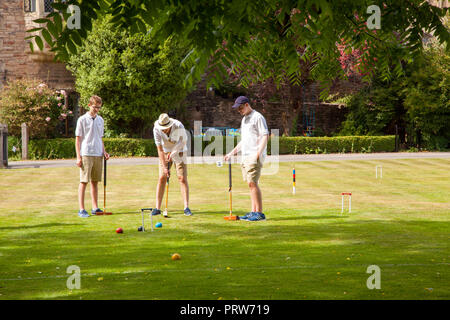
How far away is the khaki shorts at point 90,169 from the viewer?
32.6ft

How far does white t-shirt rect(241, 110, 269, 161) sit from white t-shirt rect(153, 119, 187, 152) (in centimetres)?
111

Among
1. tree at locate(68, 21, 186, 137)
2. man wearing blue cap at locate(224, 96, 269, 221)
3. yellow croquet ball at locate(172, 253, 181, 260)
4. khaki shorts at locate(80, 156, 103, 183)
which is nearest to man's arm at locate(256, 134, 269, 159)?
man wearing blue cap at locate(224, 96, 269, 221)

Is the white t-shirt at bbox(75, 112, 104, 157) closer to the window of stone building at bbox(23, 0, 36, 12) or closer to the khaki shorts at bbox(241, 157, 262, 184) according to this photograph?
the khaki shorts at bbox(241, 157, 262, 184)

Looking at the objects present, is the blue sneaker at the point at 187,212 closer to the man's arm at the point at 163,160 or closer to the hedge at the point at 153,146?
the man's arm at the point at 163,160

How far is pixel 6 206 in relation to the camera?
11.9m

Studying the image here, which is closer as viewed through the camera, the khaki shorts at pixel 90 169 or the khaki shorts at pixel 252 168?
the khaki shorts at pixel 252 168

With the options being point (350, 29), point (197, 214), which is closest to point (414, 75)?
point (197, 214)

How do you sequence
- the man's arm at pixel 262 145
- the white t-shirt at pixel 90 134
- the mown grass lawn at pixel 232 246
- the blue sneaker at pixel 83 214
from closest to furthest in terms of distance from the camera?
the mown grass lawn at pixel 232 246
the man's arm at pixel 262 145
the white t-shirt at pixel 90 134
the blue sneaker at pixel 83 214

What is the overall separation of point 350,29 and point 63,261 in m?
4.05

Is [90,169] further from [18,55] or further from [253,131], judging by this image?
[18,55]

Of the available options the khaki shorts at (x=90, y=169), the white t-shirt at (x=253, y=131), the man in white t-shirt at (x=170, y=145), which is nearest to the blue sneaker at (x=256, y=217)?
the white t-shirt at (x=253, y=131)

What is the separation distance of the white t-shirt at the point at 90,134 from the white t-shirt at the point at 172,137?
94 centimetres

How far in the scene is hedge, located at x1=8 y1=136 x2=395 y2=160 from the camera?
2648 cm
